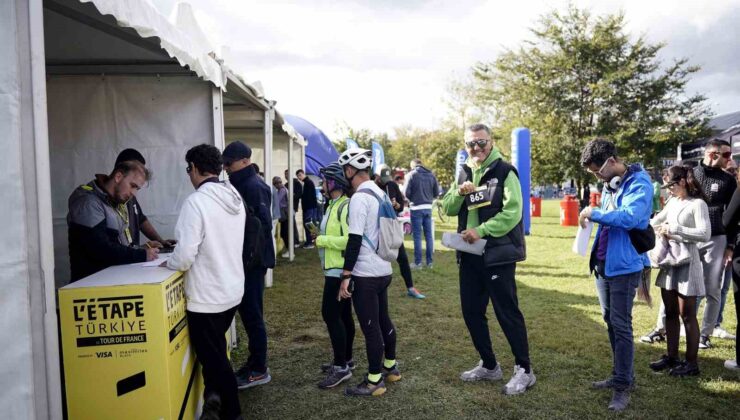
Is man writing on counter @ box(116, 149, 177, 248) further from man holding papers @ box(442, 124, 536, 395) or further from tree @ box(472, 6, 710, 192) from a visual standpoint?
tree @ box(472, 6, 710, 192)

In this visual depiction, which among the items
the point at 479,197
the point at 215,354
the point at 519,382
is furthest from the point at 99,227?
the point at 519,382

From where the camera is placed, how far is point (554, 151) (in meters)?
19.7

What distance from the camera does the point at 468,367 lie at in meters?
4.63

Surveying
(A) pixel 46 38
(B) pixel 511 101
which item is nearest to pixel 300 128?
(B) pixel 511 101

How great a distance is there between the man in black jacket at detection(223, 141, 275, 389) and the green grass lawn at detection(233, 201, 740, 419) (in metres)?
0.17

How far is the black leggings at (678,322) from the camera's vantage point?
14.1 feet

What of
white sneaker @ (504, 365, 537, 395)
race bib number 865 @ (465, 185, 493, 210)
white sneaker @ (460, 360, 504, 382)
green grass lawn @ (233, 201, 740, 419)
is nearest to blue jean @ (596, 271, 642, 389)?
green grass lawn @ (233, 201, 740, 419)

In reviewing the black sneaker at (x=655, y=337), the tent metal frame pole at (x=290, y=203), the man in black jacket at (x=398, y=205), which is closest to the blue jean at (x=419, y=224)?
the man in black jacket at (x=398, y=205)

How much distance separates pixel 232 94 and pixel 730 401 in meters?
6.00

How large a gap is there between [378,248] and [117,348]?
1832mm

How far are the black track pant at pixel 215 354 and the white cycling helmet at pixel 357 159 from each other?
1398 mm

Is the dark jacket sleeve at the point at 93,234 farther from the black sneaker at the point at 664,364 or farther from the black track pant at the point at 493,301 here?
the black sneaker at the point at 664,364

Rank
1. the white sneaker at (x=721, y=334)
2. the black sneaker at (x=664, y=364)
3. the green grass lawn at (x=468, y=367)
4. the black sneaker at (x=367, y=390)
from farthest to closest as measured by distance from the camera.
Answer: the white sneaker at (x=721, y=334) < the black sneaker at (x=664, y=364) < the black sneaker at (x=367, y=390) < the green grass lawn at (x=468, y=367)

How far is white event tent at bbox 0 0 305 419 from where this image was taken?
A: 2207mm
